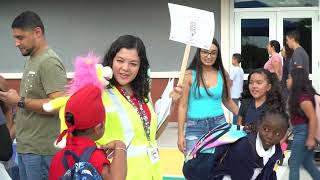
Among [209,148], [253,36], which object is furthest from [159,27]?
[209,148]

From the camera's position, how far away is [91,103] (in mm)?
2576

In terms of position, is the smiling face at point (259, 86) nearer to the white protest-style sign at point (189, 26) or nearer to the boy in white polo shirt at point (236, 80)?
the white protest-style sign at point (189, 26)

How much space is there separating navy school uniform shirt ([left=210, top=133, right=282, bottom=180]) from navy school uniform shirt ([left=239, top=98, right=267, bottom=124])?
135 cm

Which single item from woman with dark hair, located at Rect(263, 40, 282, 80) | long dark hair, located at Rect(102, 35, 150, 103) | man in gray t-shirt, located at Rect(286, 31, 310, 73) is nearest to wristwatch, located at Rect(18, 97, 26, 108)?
long dark hair, located at Rect(102, 35, 150, 103)

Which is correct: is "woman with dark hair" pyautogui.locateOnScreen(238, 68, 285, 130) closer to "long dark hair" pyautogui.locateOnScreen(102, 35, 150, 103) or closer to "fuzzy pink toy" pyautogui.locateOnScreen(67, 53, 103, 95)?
"long dark hair" pyautogui.locateOnScreen(102, 35, 150, 103)

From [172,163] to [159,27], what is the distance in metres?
6.26

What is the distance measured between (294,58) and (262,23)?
171 inches

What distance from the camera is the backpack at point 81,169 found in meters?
2.44

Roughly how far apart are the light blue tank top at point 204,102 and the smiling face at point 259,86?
0.39 m

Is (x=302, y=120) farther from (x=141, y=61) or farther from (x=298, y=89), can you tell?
(x=141, y=61)

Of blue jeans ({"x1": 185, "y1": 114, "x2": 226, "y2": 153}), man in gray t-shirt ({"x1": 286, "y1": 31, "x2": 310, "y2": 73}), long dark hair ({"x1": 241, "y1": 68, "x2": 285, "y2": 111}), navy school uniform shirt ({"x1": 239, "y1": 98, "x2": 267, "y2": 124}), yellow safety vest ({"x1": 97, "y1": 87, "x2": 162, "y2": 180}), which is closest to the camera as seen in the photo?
yellow safety vest ({"x1": 97, "y1": 87, "x2": 162, "y2": 180})

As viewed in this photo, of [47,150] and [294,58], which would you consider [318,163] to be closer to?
[294,58]

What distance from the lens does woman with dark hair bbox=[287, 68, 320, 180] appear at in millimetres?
5996

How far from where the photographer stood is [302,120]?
241 inches
